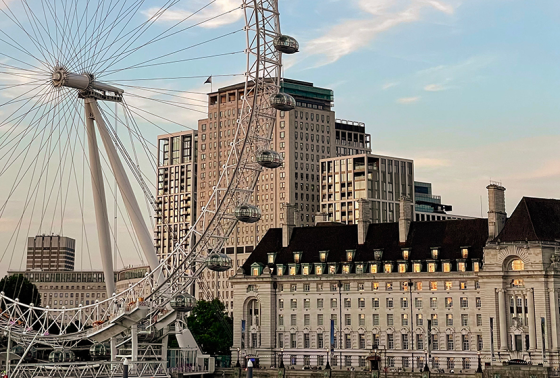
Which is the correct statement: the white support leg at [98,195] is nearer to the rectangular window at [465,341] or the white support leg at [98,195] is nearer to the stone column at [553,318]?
the rectangular window at [465,341]

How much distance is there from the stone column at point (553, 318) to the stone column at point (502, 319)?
18.7 feet

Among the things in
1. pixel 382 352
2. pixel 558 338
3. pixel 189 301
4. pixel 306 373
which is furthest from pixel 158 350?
pixel 558 338

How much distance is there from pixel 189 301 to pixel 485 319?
49334 millimetres

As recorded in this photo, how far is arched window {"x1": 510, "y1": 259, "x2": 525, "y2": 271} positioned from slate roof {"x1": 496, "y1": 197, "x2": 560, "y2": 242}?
2.70 meters

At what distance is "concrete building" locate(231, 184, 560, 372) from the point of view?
126000 mm

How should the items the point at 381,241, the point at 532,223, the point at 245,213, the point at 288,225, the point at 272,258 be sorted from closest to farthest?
1. the point at 245,213
2. the point at 532,223
3. the point at 381,241
4. the point at 272,258
5. the point at 288,225

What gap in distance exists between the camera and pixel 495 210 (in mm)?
132000

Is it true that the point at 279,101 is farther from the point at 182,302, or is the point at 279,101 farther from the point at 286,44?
the point at 182,302

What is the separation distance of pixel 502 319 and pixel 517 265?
284 inches

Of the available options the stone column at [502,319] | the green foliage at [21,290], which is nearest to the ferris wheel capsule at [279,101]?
the stone column at [502,319]

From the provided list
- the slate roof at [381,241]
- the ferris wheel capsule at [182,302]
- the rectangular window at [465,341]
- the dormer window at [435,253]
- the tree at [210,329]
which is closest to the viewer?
the ferris wheel capsule at [182,302]

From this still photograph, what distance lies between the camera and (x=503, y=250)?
419 ft

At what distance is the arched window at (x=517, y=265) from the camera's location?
127188mm

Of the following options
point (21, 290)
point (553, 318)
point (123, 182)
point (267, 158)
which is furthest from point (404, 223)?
point (21, 290)
